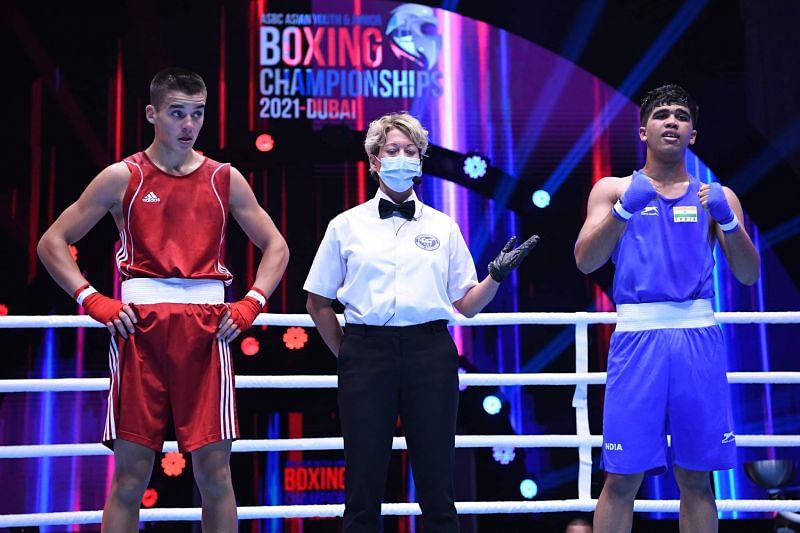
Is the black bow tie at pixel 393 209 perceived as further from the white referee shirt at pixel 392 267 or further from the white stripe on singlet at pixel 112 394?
the white stripe on singlet at pixel 112 394

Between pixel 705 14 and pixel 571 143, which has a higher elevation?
pixel 705 14

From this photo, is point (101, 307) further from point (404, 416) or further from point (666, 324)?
point (666, 324)

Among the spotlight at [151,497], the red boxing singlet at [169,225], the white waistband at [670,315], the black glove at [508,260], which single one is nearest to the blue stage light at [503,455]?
the spotlight at [151,497]

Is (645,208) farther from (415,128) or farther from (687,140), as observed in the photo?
(415,128)

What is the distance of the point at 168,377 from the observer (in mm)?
2301

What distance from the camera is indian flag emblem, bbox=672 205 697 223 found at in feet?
8.46

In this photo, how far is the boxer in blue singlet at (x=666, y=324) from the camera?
2455 millimetres

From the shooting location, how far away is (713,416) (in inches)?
96.7

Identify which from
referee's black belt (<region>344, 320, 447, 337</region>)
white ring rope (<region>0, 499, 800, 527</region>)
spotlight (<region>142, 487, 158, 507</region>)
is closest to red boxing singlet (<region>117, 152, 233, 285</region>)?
referee's black belt (<region>344, 320, 447, 337</region>)

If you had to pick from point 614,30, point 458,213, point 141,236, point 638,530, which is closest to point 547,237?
point 458,213

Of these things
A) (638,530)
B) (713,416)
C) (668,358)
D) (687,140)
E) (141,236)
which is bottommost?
(638,530)

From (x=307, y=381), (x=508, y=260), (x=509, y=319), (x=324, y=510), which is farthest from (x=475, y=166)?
(x=508, y=260)

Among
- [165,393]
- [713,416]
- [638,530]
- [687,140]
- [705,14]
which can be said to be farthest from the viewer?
[705,14]

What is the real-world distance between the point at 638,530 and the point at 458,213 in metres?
1.95
